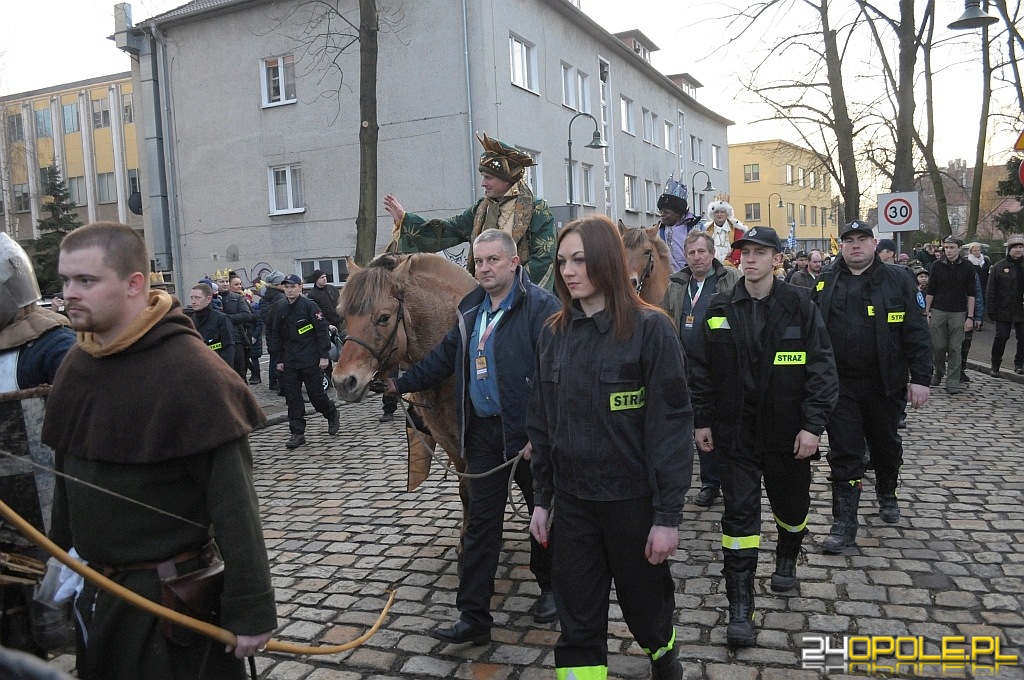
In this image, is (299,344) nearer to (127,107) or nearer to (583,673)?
(583,673)

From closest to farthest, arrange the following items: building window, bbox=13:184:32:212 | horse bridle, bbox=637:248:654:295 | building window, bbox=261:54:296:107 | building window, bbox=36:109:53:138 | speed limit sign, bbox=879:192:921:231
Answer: horse bridle, bbox=637:248:654:295 → speed limit sign, bbox=879:192:921:231 → building window, bbox=261:54:296:107 → building window, bbox=13:184:32:212 → building window, bbox=36:109:53:138

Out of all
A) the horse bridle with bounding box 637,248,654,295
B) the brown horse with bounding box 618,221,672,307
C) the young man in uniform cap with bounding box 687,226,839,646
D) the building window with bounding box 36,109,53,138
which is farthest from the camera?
the building window with bounding box 36,109,53,138

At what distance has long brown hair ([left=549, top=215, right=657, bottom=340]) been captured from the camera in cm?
324

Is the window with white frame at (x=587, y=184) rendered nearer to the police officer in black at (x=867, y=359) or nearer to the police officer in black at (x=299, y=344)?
the police officer in black at (x=299, y=344)

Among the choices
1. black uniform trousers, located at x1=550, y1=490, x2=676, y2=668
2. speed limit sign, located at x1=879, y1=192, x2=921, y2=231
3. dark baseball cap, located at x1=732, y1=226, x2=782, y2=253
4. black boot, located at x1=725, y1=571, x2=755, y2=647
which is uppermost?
speed limit sign, located at x1=879, y1=192, x2=921, y2=231

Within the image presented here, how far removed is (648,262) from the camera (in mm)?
7801

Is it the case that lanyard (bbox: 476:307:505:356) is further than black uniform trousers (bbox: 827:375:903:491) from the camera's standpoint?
No

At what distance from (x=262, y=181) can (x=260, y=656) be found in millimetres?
24251

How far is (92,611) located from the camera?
2.56 m

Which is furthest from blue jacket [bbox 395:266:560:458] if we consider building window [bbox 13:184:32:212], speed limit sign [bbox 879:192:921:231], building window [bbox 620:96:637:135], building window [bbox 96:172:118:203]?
building window [bbox 13:184:32:212]

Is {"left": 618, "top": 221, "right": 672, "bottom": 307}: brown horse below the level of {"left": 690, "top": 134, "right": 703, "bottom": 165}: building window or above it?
below

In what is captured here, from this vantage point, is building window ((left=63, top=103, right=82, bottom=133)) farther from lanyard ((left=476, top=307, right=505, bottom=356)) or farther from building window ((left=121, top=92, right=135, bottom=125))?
lanyard ((left=476, top=307, right=505, bottom=356))

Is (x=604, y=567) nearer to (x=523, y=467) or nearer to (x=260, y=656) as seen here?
(x=523, y=467)

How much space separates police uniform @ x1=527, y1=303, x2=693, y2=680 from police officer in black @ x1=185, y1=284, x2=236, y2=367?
Result: 9.15 m
